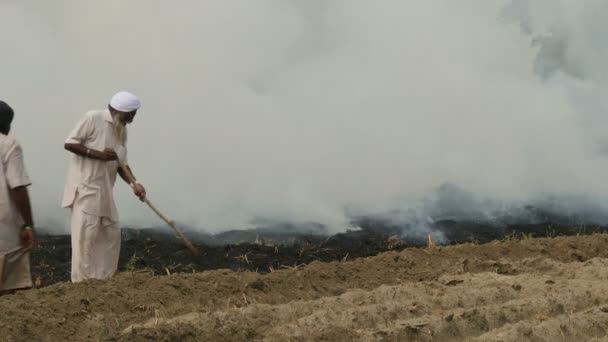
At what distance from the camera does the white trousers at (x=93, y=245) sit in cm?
786

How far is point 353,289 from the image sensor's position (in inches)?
293

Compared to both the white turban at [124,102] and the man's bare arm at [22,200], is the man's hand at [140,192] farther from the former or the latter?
the man's bare arm at [22,200]

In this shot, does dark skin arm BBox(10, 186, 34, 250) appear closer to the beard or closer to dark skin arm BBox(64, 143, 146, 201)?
dark skin arm BBox(64, 143, 146, 201)

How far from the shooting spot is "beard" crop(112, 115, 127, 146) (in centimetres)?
789

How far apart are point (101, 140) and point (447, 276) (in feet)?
8.62

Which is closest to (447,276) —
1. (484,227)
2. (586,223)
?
(484,227)

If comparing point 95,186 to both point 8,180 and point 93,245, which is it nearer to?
point 93,245

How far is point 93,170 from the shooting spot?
790 centimetres

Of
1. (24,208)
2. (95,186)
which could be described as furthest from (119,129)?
(24,208)

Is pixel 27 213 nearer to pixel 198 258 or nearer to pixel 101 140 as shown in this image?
pixel 101 140

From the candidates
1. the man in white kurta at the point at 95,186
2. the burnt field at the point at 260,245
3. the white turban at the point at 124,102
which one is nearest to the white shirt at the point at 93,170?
the man in white kurta at the point at 95,186

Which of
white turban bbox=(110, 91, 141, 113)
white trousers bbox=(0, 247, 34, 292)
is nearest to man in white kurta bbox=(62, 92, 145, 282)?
white turban bbox=(110, 91, 141, 113)

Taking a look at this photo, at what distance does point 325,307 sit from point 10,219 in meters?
2.04

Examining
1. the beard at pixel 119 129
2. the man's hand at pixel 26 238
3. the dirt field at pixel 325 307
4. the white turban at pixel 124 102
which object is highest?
the white turban at pixel 124 102
